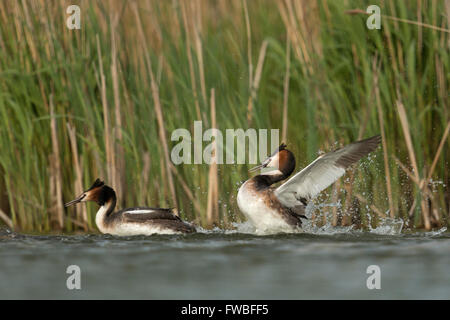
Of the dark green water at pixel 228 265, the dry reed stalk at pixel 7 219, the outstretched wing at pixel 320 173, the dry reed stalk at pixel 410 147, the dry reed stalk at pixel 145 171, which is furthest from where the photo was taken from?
the dry reed stalk at pixel 7 219

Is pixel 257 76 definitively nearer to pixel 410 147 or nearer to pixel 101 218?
pixel 410 147

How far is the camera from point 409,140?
369 inches

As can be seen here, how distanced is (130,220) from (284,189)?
1.62m

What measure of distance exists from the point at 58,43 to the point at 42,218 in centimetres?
185

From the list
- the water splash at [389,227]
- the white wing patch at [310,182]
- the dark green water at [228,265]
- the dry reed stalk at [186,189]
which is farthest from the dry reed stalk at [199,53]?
the water splash at [389,227]

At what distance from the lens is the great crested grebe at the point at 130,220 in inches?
377

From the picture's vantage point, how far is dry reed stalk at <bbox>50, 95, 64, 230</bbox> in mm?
9708

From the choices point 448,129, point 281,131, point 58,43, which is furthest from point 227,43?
point 448,129

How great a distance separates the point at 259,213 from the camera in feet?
31.2

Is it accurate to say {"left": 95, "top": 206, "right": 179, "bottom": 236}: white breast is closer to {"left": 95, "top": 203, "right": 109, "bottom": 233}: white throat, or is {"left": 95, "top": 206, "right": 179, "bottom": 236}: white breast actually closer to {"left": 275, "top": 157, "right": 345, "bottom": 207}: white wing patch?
{"left": 95, "top": 203, "right": 109, "bottom": 233}: white throat

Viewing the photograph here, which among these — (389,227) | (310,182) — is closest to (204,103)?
(310,182)

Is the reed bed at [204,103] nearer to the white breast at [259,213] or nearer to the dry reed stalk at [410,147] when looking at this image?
the dry reed stalk at [410,147]

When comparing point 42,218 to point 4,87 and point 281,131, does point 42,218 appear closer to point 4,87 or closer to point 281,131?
point 4,87

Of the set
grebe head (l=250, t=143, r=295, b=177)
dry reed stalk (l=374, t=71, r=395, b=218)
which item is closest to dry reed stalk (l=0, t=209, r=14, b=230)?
grebe head (l=250, t=143, r=295, b=177)
